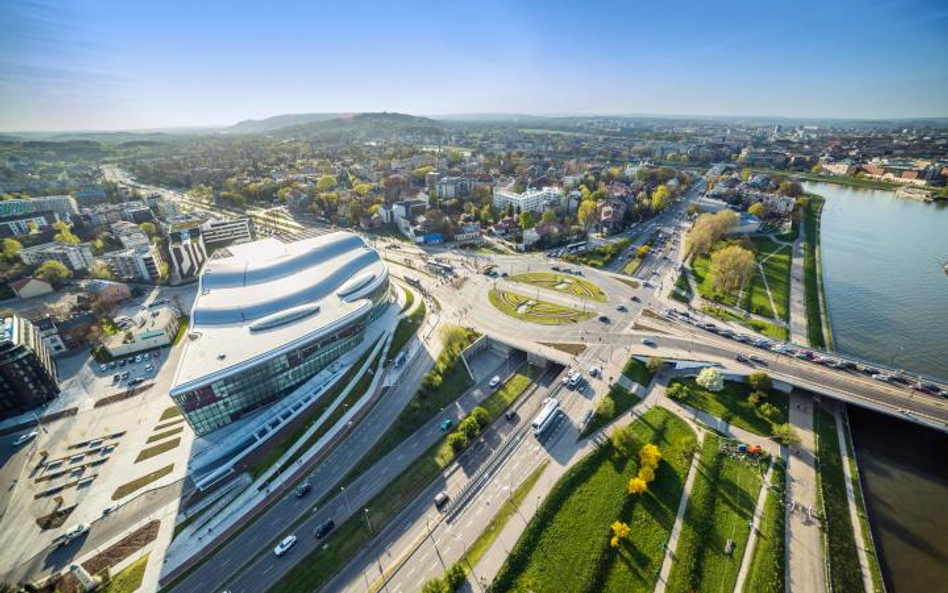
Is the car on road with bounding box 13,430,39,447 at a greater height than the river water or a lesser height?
lesser

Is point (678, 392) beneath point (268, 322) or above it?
beneath

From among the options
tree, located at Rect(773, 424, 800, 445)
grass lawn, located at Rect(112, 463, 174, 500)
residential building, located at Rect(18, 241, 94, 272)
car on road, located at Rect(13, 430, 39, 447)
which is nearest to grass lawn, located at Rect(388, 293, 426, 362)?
grass lawn, located at Rect(112, 463, 174, 500)

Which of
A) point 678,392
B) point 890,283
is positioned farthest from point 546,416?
point 890,283

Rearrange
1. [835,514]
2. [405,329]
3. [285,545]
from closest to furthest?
[285,545], [835,514], [405,329]

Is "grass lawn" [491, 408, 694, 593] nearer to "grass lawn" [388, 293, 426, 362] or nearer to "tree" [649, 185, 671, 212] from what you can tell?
"grass lawn" [388, 293, 426, 362]

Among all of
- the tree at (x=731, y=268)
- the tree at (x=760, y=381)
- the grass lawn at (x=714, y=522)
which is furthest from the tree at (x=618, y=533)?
the tree at (x=731, y=268)

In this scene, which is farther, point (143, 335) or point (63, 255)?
point (63, 255)

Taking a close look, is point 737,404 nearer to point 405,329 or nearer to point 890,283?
point 405,329

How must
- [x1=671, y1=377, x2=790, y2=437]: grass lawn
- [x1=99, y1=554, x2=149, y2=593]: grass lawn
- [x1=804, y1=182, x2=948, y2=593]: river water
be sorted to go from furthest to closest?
[x1=671, y1=377, x2=790, y2=437]: grass lawn, [x1=804, y1=182, x2=948, y2=593]: river water, [x1=99, y1=554, x2=149, y2=593]: grass lawn
